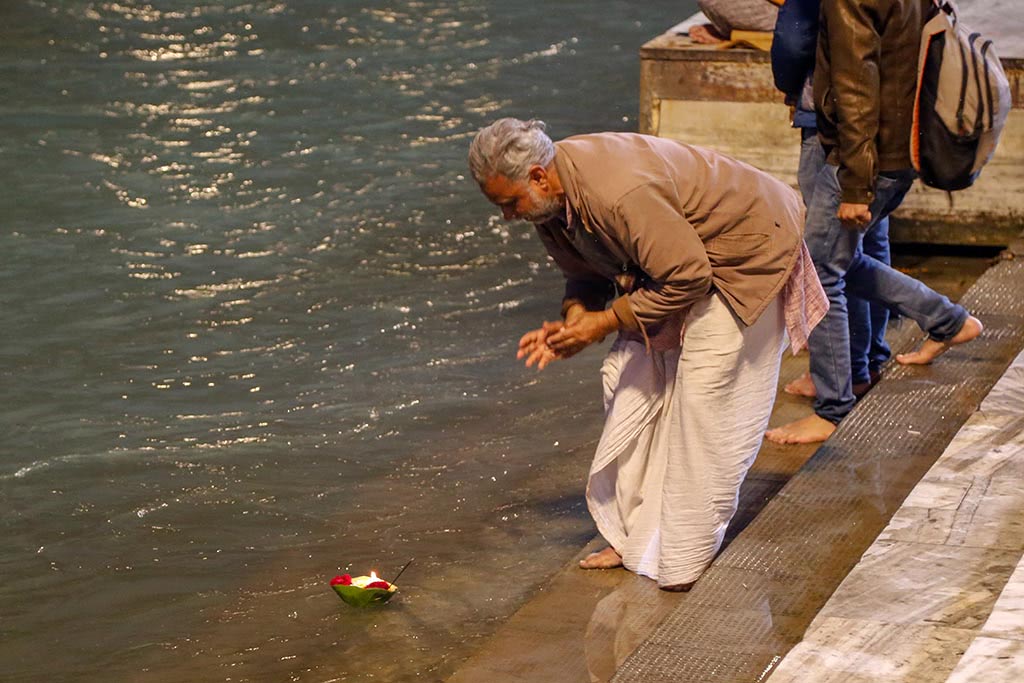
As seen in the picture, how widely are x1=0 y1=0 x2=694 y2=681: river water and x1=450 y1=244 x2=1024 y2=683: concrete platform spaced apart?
0.42m

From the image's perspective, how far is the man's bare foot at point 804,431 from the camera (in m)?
5.98

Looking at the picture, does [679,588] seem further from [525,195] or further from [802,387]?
[802,387]

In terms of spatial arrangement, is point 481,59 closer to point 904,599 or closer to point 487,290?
point 487,290

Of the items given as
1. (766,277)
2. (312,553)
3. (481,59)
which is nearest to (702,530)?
(766,277)

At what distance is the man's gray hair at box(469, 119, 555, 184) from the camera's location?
4270mm

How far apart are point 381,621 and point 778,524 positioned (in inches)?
55.9

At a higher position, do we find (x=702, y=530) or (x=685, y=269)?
(x=685, y=269)

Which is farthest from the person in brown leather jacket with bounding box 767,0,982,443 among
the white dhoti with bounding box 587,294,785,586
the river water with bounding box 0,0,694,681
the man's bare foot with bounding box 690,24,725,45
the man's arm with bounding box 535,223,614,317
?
the man's bare foot with bounding box 690,24,725,45

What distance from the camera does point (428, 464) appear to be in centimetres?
684

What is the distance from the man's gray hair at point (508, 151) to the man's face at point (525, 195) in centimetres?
2

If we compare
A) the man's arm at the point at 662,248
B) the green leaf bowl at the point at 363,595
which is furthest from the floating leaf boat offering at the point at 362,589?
the man's arm at the point at 662,248

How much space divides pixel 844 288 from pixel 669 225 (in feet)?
5.99

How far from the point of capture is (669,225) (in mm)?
4324

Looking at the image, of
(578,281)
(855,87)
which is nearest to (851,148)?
(855,87)
